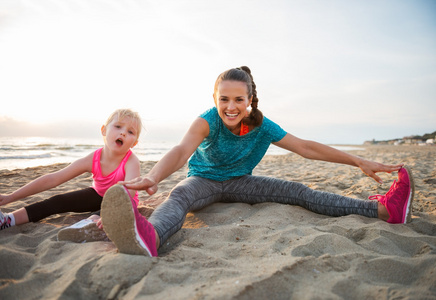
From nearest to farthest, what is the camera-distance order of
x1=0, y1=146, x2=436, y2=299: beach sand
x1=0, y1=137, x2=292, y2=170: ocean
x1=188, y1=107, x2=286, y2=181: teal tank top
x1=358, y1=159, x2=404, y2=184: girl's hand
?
x1=0, y1=146, x2=436, y2=299: beach sand, x1=358, y1=159, x2=404, y2=184: girl's hand, x1=188, y1=107, x2=286, y2=181: teal tank top, x1=0, y1=137, x2=292, y2=170: ocean

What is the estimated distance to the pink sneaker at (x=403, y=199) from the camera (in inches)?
83.6

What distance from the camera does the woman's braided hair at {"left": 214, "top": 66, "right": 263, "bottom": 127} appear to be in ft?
8.13

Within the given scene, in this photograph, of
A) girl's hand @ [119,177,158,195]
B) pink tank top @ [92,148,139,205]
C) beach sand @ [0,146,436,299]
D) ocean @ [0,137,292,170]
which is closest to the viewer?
beach sand @ [0,146,436,299]

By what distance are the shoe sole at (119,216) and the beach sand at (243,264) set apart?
10 cm

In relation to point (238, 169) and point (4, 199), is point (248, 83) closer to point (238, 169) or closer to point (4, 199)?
point (238, 169)

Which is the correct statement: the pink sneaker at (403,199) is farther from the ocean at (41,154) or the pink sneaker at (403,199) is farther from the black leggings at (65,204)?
the ocean at (41,154)

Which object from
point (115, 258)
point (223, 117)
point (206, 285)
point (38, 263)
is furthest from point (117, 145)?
point (206, 285)

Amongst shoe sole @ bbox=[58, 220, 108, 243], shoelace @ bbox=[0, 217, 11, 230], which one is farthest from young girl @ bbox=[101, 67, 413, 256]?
shoelace @ bbox=[0, 217, 11, 230]

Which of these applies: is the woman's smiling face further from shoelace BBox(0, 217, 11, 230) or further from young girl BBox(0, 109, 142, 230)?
shoelace BBox(0, 217, 11, 230)

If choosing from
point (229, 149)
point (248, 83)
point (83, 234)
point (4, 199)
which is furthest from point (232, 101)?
point (4, 199)

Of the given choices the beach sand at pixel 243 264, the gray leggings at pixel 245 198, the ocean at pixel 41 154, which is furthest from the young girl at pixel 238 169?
the ocean at pixel 41 154

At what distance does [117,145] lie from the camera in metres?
2.55

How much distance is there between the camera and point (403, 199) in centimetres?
215

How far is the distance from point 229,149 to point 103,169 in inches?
50.2
